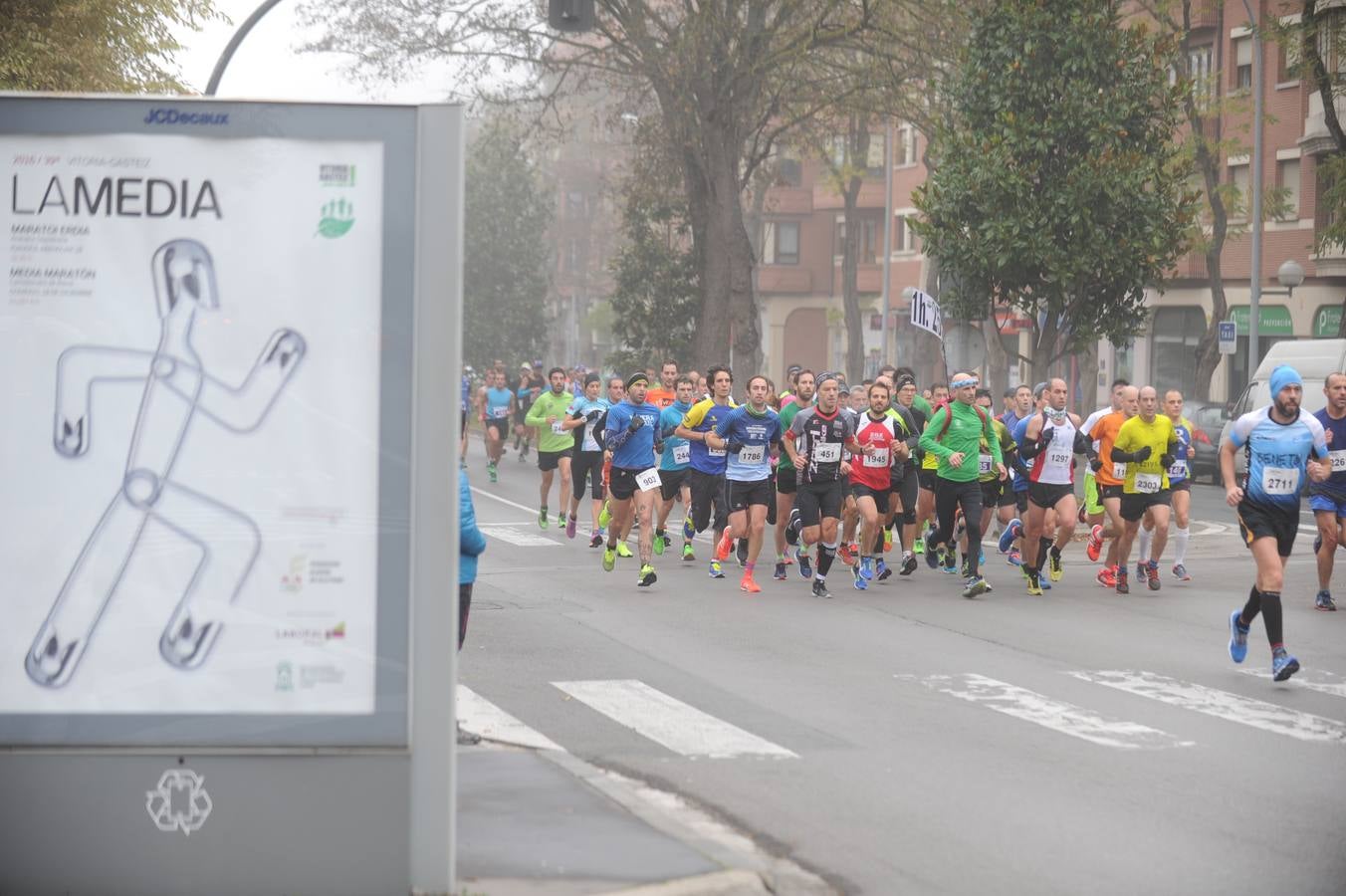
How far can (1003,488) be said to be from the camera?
61.4ft

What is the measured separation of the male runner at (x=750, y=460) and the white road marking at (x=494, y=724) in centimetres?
671

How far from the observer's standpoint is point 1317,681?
11805 millimetres

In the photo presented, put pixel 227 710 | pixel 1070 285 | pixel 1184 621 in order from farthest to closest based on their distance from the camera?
pixel 1070 285
pixel 1184 621
pixel 227 710

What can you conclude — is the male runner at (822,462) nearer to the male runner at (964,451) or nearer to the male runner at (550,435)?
the male runner at (964,451)

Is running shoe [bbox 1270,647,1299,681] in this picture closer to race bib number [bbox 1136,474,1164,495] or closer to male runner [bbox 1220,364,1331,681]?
male runner [bbox 1220,364,1331,681]

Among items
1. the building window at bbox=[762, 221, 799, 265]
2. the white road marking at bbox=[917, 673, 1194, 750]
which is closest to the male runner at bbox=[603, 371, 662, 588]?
the white road marking at bbox=[917, 673, 1194, 750]

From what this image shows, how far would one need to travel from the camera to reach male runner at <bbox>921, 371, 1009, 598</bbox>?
54.2 feet

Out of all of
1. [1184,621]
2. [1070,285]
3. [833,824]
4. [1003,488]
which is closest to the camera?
[833,824]

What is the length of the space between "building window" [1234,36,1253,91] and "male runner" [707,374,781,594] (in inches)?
1293

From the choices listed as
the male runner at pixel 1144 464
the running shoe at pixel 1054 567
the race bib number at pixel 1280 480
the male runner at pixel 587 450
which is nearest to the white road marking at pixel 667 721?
the race bib number at pixel 1280 480

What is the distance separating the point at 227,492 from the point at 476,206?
65.0 meters

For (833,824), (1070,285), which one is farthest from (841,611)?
(1070,285)

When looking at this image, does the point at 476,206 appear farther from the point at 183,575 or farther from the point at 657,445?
the point at 183,575

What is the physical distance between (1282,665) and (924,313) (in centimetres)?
1355
